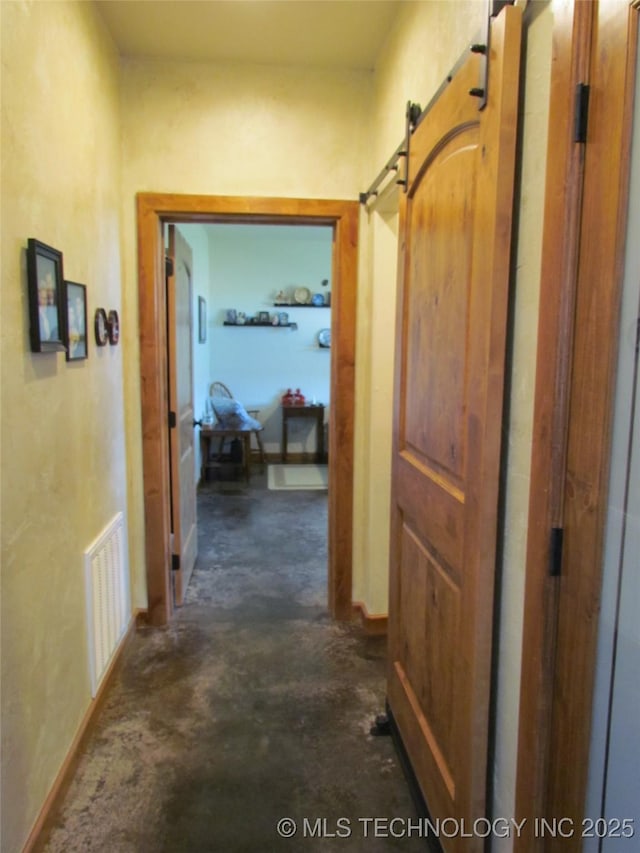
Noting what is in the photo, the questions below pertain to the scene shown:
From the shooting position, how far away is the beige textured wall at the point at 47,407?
138 cm

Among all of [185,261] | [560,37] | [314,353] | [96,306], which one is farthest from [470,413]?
[314,353]

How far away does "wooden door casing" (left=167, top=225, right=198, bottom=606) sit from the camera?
2.89 metres

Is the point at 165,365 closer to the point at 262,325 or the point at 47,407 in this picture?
the point at 47,407

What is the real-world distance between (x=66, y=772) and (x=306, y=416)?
502 centimetres

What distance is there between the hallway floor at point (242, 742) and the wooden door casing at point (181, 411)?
300mm

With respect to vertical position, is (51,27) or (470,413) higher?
(51,27)

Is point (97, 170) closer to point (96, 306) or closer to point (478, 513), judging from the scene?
point (96, 306)

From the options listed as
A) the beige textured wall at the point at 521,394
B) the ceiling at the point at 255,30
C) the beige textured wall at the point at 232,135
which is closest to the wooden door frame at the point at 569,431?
the beige textured wall at the point at 521,394

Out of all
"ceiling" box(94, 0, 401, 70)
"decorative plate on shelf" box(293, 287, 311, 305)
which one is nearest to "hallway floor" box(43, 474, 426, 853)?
"ceiling" box(94, 0, 401, 70)

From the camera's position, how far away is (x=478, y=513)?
1233 millimetres

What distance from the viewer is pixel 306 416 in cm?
657

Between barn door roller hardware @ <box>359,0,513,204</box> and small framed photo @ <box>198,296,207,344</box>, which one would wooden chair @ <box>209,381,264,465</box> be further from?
barn door roller hardware @ <box>359,0,513,204</box>

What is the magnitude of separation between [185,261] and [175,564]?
1750mm

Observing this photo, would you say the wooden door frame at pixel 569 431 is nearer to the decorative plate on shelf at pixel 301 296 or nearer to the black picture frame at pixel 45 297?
the black picture frame at pixel 45 297
